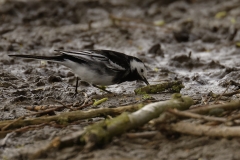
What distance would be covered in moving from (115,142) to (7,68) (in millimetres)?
4634

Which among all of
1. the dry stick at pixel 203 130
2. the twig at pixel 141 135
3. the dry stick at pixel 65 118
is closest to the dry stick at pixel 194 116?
the dry stick at pixel 203 130

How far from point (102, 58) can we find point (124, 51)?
309cm

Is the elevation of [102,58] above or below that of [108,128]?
above

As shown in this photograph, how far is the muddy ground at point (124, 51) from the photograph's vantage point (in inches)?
180

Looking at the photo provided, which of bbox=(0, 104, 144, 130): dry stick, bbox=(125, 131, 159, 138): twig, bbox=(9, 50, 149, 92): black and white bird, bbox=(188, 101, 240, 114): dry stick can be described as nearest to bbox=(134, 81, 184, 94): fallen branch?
bbox=(9, 50, 149, 92): black and white bird

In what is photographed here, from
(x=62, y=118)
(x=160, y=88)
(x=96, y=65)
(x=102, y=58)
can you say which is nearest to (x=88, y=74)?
(x=96, y=65)

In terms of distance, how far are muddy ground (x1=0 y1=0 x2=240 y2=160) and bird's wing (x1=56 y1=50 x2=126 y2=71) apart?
451mm

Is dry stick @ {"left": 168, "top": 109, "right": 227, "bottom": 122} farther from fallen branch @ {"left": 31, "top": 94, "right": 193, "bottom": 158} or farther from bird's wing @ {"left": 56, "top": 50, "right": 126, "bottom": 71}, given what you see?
bird's wing @ {"left": 56, "top": 50, "right": 126, "bottom": 71}

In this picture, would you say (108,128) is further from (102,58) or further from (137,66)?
(137,66)

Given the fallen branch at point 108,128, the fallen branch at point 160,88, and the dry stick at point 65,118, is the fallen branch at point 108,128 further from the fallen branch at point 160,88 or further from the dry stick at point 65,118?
the fallen branch at point 160,88

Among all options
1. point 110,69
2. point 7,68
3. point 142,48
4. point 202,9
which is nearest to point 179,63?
point 142,48

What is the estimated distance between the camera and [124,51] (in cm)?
1043

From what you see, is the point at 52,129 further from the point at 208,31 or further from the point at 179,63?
the point at 208,31

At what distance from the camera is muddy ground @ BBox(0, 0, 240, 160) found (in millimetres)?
4578
